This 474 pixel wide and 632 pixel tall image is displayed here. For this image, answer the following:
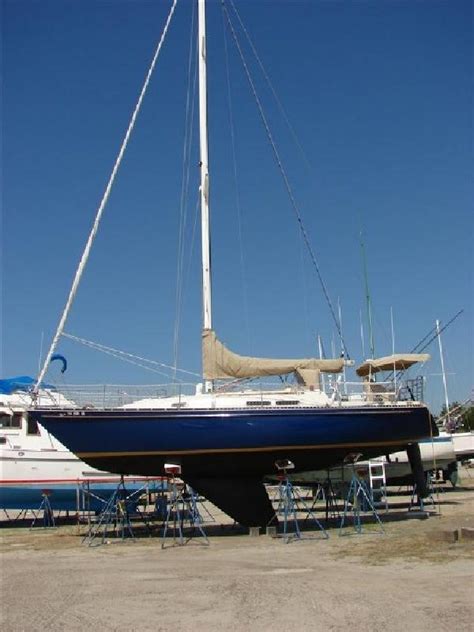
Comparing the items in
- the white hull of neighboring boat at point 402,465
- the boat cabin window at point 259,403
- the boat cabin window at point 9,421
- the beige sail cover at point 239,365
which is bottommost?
the white hull of neighboring boat at point 402,465

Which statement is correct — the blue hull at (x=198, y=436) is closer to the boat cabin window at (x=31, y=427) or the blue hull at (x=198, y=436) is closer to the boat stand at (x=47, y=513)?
the boat stand at (x=47, y=513)

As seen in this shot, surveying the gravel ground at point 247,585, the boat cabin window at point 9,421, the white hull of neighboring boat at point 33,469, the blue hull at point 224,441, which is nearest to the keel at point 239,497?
the blue hull at point 224,441

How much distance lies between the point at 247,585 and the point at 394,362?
11265 millimetres

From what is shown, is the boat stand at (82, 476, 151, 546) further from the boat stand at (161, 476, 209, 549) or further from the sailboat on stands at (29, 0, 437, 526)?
the sailboat on stands at (29, 0, 437, 526)

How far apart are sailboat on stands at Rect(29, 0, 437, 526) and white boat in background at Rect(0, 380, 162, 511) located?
17.8ft

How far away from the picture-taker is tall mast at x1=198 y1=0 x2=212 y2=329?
18938 millimetres

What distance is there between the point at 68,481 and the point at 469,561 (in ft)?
47.3

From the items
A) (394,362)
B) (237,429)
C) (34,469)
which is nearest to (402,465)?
(394,362)

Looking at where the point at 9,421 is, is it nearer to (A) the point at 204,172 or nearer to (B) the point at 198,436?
(B) the point at 198,436

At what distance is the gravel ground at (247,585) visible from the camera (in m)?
7.85

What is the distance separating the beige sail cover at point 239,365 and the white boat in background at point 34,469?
5.82 meters

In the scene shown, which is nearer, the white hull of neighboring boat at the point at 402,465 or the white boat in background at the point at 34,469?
the white boat in background at the point at 34,469

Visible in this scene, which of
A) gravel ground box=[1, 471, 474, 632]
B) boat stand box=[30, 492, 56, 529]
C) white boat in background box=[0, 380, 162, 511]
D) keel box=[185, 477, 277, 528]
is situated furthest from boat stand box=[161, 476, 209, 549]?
boat stand box=[30, 492, 56, 529]

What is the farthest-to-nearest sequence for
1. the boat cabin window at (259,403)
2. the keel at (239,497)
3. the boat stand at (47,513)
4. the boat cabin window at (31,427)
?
the boat cabin window at (31,427)
the boat stand at (47,513)
the keel at (239,497)
the boat cabin window at (259,403)
